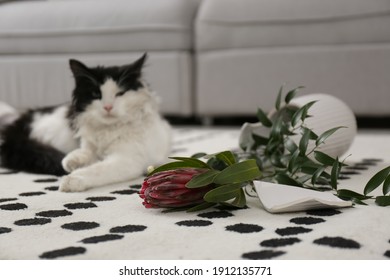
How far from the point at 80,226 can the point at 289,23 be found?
6.03 feet

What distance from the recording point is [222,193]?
3.40 ft

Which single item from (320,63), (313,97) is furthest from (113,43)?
(313,97)

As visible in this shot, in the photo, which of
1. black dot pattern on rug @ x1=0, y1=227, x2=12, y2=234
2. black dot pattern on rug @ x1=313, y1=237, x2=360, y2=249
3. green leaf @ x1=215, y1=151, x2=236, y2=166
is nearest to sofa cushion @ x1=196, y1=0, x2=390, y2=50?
green leaf @ x1=215, y1=151, x2=236, y2=166

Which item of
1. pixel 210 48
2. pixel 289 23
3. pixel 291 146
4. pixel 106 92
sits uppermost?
pixel 289 23

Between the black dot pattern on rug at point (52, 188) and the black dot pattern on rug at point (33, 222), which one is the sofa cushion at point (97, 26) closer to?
the black dot pattern on rug at point (52, 188)

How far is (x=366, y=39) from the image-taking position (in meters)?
2.43

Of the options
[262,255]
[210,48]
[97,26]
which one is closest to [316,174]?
[262,255]

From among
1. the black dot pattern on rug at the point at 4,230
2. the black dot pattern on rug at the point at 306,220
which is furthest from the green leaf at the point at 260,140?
the black dot pattern on rug at the point at 4,230

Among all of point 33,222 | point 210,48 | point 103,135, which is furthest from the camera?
point 210,48

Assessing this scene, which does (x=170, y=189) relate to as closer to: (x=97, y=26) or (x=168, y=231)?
(x=168, y=231)

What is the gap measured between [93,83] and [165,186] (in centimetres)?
55

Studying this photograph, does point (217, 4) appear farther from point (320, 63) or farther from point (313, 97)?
point (313, 97)

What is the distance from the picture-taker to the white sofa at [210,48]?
2457mm

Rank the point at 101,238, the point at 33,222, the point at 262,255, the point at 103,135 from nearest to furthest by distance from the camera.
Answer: the point at 262,255 < the point at 101,238 < the point at 33,222 < the point at 103,135
